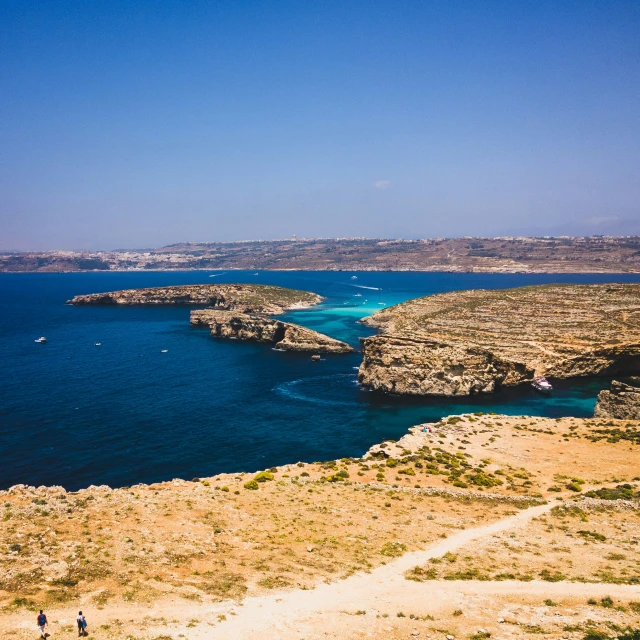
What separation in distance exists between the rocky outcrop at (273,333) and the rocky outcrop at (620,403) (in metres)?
61.9

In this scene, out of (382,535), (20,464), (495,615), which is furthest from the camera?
(20,464)

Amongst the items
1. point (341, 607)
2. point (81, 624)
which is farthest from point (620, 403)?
point (81, 624)

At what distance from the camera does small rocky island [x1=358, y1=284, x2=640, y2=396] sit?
82.8 m

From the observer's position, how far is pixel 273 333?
136m

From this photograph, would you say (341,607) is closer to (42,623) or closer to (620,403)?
(42,623)

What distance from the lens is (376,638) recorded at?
21.7 m

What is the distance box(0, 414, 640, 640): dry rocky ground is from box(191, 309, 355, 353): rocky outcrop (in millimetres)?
72507

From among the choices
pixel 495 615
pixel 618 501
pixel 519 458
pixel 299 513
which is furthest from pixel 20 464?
pixel 618 501

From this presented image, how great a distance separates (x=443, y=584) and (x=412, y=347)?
59428 millimetres

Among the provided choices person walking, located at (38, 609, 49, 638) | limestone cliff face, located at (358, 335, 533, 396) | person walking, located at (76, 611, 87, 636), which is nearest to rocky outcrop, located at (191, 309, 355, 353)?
limestone cliff face, located at (358, 335, 533, 396)

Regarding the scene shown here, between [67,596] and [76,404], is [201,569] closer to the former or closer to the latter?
[67,596]

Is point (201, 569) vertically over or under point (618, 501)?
over

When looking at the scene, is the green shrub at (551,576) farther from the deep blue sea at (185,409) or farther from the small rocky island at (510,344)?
the small rocky island at (510,344)

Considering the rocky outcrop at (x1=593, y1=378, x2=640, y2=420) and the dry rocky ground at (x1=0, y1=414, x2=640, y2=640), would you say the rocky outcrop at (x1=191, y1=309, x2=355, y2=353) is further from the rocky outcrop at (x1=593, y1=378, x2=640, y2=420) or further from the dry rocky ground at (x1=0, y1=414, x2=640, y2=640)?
the dry rocky ground at (x1=0, y1=414, x2=640, y2=640)
